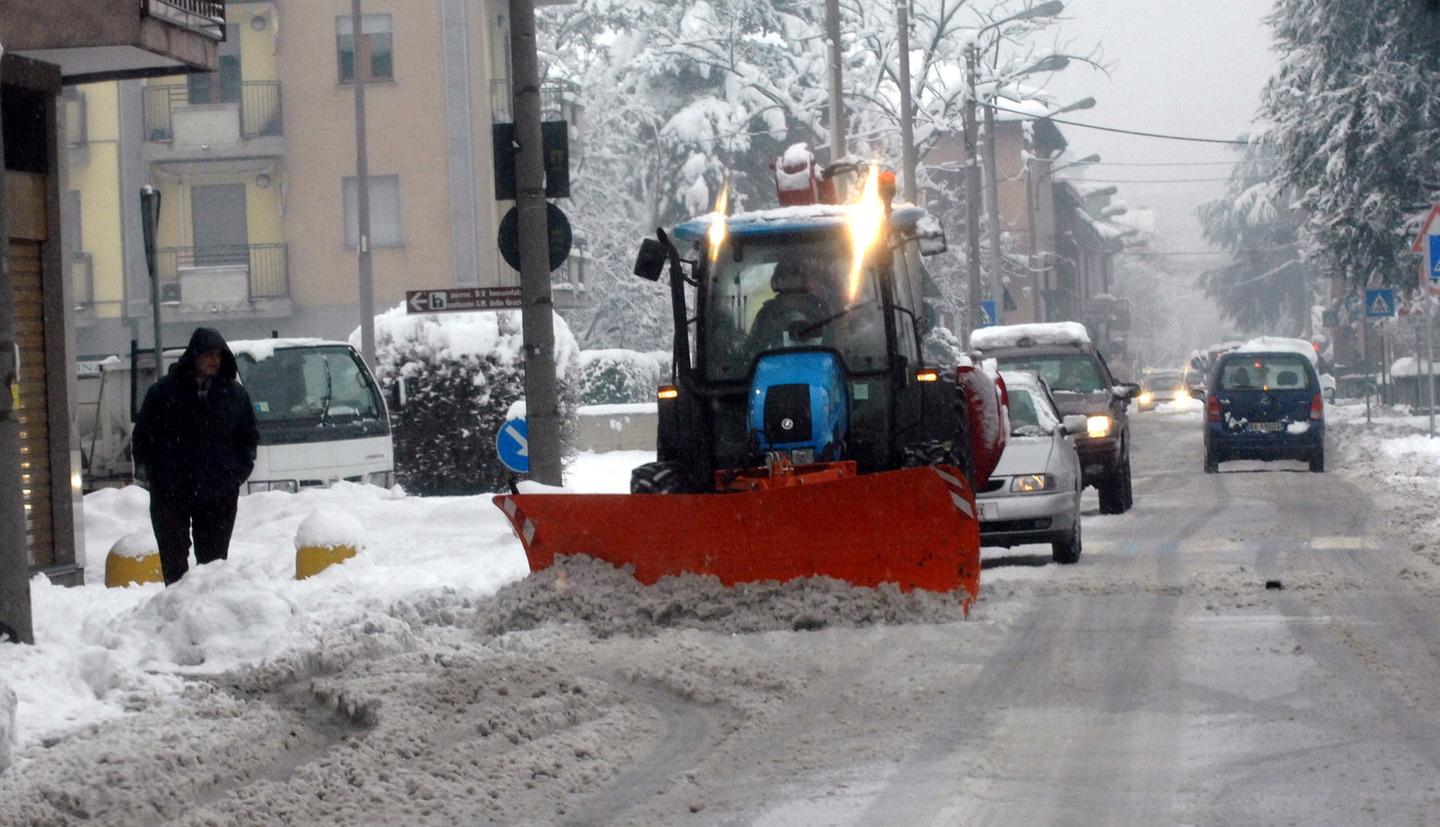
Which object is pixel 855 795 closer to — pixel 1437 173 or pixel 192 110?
pixel 1437 173

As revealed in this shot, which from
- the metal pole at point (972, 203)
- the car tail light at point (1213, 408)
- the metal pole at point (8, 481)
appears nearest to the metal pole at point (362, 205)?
the car tail light at point (1213, 408)

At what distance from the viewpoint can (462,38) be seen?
4100cm

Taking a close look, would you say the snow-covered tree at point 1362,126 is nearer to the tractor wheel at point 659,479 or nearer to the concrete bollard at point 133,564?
the tractor wheel at point 659,479

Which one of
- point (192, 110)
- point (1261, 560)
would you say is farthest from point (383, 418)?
point (192, 110)

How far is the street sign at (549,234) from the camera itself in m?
14.9

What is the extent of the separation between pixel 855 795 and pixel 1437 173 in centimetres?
3310

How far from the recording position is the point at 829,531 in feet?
34.8

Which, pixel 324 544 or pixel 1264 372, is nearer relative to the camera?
pixel 324 544

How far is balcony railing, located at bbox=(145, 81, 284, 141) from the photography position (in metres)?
41.6

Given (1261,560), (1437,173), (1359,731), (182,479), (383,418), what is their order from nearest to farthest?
1. (1359,731)
2. (182,479)
3. (1261,560)
4. (383,418)
5. (1437,173)

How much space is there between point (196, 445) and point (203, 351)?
558 mm

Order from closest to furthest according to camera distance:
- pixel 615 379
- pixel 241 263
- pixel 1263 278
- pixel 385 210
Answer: pixel 385 210 → pixel 241 263 → pixel 615 379 → pixel 1263 278

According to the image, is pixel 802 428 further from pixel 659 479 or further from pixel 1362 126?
pixel 1362 126

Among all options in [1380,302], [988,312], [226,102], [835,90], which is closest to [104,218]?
[226,102]
